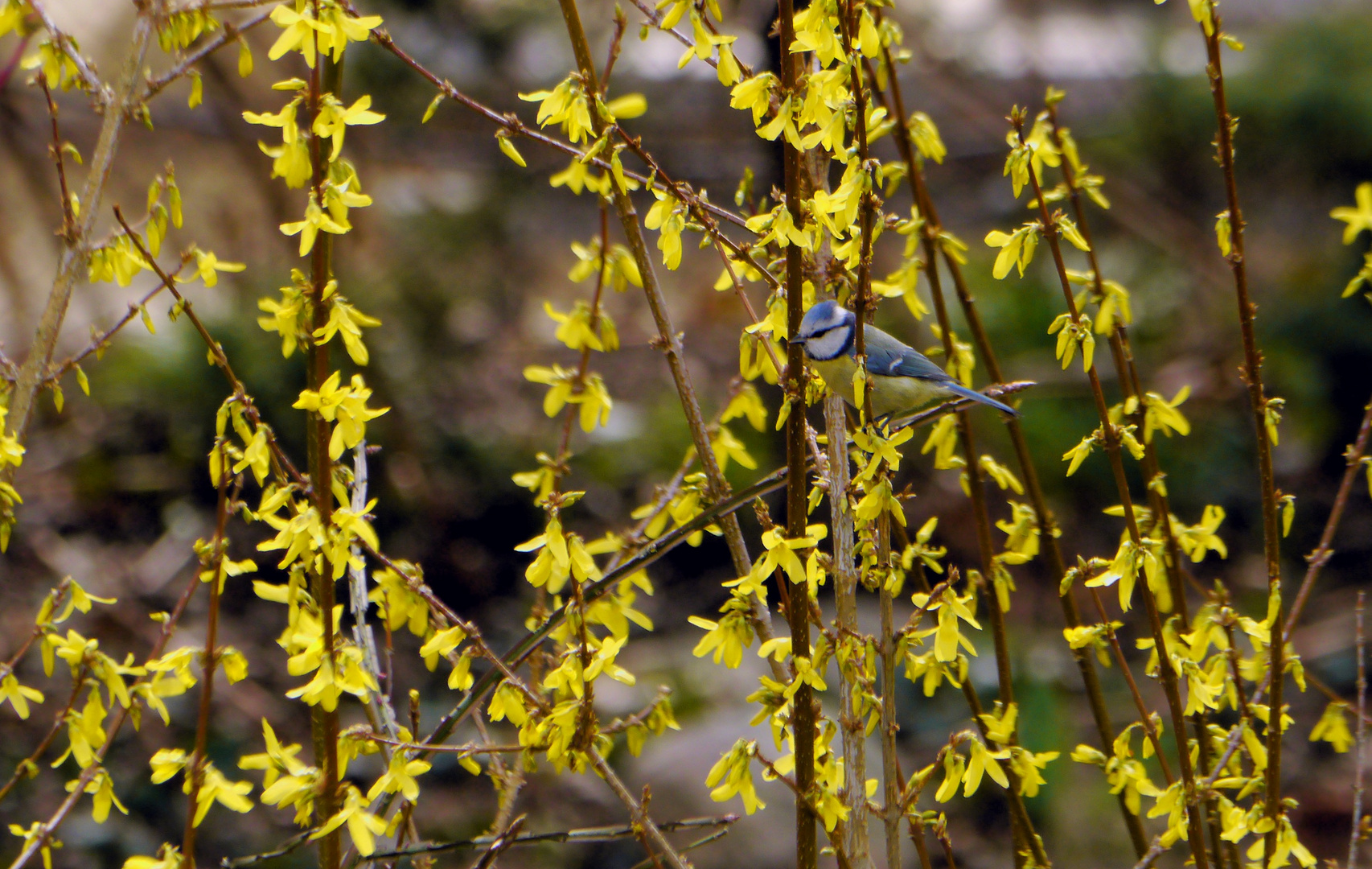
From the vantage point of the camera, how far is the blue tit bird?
1338 millimetres

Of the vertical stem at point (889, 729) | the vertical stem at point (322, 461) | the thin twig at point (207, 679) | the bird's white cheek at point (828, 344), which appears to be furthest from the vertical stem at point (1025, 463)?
the thin twig at point (207, 679)

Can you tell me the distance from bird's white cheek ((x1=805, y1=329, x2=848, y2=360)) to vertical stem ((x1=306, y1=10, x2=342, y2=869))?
0.65 metres

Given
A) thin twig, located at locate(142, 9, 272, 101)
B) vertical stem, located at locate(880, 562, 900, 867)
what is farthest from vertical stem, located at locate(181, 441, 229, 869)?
vertical stem, located at locate(880, 562, 900, 867)

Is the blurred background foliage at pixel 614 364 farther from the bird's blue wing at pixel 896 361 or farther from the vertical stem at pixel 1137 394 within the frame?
the vertical stem at pixel 1137 394

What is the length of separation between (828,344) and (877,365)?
1.45 ft

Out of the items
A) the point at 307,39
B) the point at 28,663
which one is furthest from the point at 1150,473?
the point at 28,663

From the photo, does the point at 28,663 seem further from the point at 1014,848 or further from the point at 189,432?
the point at 1014,848

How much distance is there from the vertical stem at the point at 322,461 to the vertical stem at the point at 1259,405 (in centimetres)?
94

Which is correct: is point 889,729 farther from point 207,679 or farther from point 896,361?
point 896,361

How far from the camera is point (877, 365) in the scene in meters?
1.95

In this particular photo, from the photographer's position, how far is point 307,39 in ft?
3.28

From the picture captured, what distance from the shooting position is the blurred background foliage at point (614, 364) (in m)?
3.58

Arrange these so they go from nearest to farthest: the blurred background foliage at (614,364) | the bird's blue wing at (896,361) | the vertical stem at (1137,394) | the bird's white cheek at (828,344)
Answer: the vertical stem at (1137,394) → the bird's white cheek at (828,344) → the bird's blue wing at (896,361) → the blurred background foliage at (614,364)

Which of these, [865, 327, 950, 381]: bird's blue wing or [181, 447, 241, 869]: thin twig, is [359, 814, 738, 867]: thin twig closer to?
[181, 447, 241, 869]: thin twig
